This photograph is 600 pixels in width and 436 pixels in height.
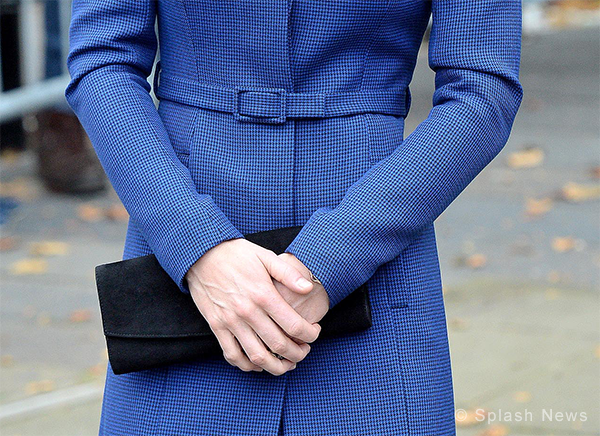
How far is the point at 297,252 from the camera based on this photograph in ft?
4.75

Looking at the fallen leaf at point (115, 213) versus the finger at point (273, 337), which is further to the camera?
the fallen leaf at point (115, 213)

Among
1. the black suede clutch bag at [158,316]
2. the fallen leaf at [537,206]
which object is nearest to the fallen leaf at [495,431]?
the black suede clutch bag at [158,316]

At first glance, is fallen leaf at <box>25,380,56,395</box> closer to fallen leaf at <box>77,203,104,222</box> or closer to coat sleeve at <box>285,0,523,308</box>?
fallen leaf at <box>77,203,104,222</box>

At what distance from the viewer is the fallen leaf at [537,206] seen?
20.9 feet

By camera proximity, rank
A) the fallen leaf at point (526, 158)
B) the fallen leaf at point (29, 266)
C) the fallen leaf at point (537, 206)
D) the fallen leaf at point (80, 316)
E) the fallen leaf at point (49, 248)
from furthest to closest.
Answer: the fallen leaf at point (526, 158) < the fallen leaf at point (537, 206) < the fallen leaf at point (49, 248) < the fallen leaf at point (29, 266) < the fallen leaf at point (80, 316)

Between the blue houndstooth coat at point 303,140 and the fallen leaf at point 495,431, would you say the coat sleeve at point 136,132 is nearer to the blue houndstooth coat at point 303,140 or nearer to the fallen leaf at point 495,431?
the blue houndstooth coat at point 303,140

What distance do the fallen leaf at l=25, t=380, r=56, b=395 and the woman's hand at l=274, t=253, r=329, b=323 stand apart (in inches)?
112

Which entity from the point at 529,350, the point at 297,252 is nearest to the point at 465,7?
the point at 297,252

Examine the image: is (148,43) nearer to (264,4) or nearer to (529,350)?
(264,4)

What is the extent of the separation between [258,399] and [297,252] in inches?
11.6

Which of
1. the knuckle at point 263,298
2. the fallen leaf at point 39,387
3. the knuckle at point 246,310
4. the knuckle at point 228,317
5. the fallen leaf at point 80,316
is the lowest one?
the fallen leaf at point 80,316

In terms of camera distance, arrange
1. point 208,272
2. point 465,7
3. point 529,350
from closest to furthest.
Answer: point 208,272 → point 465,7 → point 529,350

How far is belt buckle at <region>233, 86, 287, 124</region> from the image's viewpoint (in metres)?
1.55

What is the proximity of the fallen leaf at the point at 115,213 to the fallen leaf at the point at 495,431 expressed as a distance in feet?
12.0
